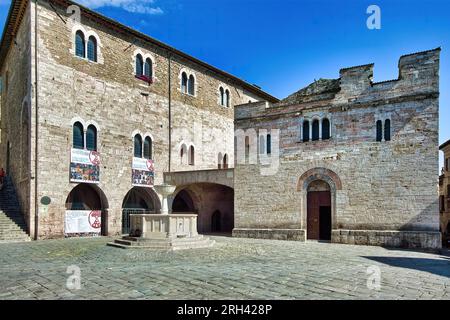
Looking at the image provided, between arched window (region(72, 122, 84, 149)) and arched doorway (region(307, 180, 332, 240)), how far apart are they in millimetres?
11973

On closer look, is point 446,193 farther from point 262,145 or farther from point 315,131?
point 262,145

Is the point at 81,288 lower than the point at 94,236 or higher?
higher

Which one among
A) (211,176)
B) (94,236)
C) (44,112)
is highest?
(44,112)

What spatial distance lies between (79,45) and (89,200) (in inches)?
333

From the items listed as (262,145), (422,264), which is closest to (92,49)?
(262,145)

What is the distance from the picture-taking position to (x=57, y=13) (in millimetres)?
18547

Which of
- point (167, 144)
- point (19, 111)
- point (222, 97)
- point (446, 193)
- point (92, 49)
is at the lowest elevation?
point (446, 193)

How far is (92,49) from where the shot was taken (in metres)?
20.1

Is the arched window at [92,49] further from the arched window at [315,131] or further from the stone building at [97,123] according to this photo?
the arched window at [315,131]
